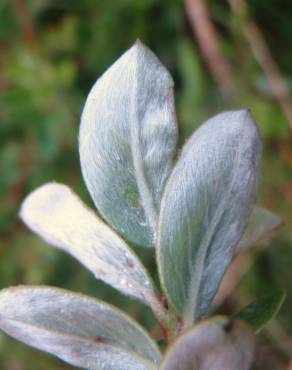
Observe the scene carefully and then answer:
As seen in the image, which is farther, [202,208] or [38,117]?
[38,117]

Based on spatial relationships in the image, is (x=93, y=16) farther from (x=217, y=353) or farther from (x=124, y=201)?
(x=217, y=353)

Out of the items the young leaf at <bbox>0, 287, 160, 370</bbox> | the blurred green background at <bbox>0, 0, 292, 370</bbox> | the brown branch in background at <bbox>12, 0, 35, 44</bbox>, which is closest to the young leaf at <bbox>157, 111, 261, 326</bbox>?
the young leaf at <bbox>0, 287, 160, 370</bbox>

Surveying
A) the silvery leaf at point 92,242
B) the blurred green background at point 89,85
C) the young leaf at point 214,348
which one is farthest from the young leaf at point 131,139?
the blurred green background at point 89,85

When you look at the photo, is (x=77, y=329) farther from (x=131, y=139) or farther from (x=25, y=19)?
(x=25, y=19)

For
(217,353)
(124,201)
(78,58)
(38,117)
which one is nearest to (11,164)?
(38,117)

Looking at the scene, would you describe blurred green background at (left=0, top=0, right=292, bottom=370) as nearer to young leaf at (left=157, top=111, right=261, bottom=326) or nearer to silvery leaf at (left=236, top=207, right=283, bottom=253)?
silvery leaf at (left=236, top=207, right=283, bottom=253)
